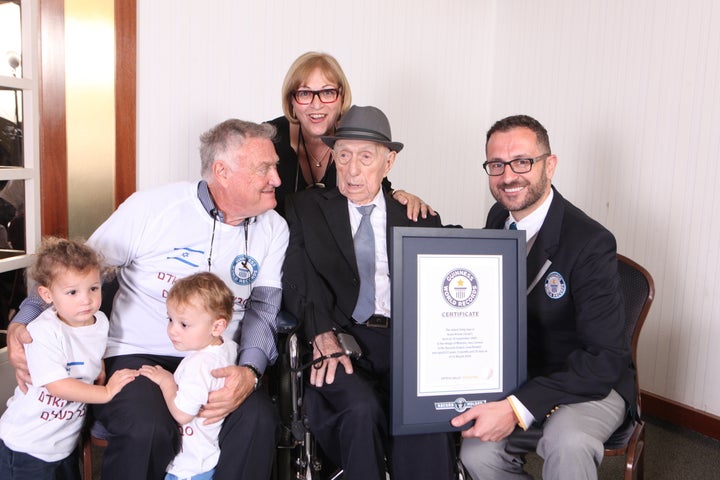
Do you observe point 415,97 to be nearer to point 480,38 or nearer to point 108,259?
point 480,38

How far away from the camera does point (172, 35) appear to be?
344 centimetres

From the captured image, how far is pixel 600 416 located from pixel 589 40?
263 centimetres

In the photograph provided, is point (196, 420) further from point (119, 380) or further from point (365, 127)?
point (365, 127)

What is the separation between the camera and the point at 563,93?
4.20 meters

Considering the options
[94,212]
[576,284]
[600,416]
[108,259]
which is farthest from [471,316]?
[94,212]

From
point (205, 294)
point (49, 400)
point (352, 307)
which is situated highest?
point (205, 294)

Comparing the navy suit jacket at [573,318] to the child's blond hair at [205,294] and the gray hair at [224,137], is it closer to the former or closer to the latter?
the child's blond hair at [205,294]

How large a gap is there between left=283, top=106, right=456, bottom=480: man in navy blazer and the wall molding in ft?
6.37

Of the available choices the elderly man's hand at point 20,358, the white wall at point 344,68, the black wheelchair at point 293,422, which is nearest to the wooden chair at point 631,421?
the black wheelchair at point 293,422

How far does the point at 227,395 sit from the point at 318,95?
1424mm

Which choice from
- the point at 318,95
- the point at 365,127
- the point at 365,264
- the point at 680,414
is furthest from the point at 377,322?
the point at 680,414

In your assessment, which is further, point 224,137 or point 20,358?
point 224,137

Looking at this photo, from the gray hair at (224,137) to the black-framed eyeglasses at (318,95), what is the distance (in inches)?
20.1

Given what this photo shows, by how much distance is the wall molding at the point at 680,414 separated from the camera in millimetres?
3507
